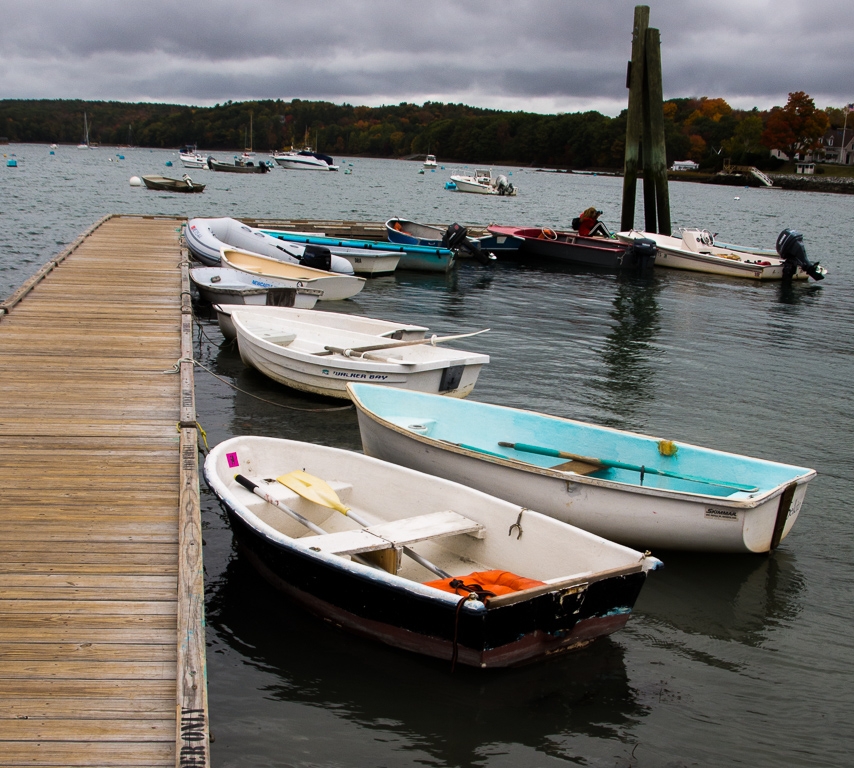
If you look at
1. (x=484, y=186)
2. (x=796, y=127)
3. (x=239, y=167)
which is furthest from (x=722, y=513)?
(x=796, y=127)

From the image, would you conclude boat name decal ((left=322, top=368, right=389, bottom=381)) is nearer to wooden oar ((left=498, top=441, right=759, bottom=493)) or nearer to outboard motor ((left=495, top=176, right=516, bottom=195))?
wooden oar ((left=498, top=441, right=759, bottom=493))

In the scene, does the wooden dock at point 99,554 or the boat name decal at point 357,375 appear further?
the boat name decal at point 357,375

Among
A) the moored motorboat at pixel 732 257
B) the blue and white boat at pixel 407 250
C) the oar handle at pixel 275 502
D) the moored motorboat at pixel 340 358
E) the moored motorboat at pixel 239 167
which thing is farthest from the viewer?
the moored motorboat at pixel 239 167

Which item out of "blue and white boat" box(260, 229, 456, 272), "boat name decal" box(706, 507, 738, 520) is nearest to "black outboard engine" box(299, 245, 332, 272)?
"blue and white boat" box(260, 229, 456, 272)

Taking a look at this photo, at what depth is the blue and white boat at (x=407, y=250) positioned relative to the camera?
22.8 meters

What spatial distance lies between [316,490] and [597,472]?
2.71 m

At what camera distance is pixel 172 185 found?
5472 centimetres

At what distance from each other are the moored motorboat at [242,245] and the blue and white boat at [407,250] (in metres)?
2.09

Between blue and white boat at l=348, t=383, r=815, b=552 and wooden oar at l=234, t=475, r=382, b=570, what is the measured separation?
1.69 metres

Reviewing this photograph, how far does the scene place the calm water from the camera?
4.91 m

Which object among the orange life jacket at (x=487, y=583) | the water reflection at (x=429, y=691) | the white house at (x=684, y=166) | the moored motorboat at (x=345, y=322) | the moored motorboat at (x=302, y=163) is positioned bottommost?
the water reflection at (x=429, y=691)

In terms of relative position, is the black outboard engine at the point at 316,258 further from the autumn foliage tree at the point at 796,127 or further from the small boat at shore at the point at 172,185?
the autumn foliage tree at the point at 796,127

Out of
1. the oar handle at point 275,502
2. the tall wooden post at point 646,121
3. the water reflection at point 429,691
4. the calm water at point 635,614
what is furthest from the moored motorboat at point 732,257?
the water reflection at point 429,691

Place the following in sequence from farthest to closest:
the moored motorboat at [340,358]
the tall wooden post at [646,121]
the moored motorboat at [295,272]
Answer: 1. the tall wooden post at [646,121]
2. the moored motorboat at [295,272]
3. the moored motorboat at [340,358]
